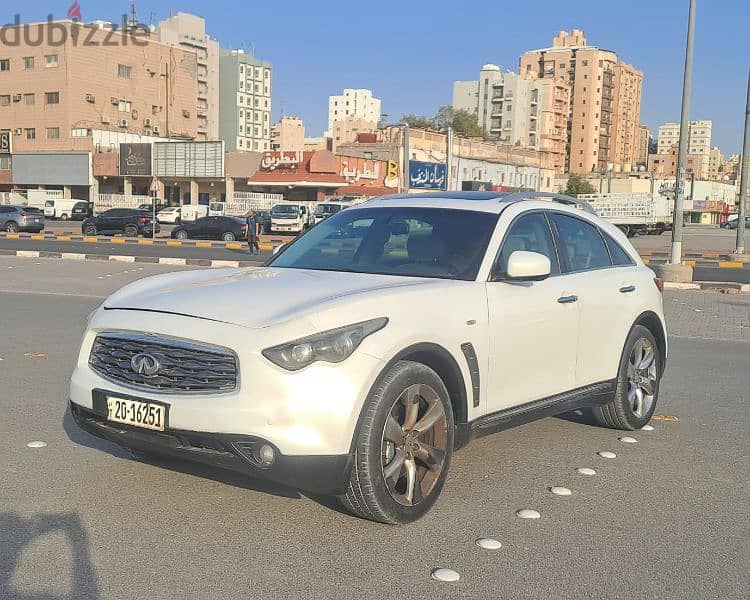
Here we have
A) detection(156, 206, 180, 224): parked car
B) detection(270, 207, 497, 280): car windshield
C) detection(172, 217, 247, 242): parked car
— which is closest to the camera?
detection(270, 207, 497, 280): car windshield

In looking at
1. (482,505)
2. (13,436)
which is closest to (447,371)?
(482,505)

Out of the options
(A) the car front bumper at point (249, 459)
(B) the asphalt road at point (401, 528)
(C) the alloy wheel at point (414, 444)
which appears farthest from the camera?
(C) the alloy wheel at point (414, 444)

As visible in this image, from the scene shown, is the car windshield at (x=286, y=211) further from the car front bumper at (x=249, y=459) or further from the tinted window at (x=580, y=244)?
the car front bumper at (x=249, y=459)

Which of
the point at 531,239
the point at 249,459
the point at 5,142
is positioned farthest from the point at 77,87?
the point at 249,459

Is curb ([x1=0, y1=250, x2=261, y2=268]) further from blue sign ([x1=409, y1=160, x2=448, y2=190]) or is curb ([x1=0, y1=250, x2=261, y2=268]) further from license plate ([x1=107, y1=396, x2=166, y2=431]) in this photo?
blue sign ([x1=409, y1=160, x2=448, y2=190])

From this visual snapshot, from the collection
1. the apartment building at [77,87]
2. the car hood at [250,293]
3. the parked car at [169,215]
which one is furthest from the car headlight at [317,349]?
the apartment building at [77,87]

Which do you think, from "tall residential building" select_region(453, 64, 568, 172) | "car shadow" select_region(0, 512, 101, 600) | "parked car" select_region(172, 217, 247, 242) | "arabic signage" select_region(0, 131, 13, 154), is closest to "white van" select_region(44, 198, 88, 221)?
"arabic signage" select_region(0, 131, 13, 154)

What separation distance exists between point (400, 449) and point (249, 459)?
0.76m

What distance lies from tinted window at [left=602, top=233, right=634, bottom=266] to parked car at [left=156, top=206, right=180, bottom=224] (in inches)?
1976

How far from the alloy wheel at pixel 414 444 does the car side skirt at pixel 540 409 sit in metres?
0.24

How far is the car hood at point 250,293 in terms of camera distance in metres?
3.82

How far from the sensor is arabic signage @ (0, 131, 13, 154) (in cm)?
7775

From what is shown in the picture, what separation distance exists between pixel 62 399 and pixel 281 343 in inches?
139

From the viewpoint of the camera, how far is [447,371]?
4223mm
